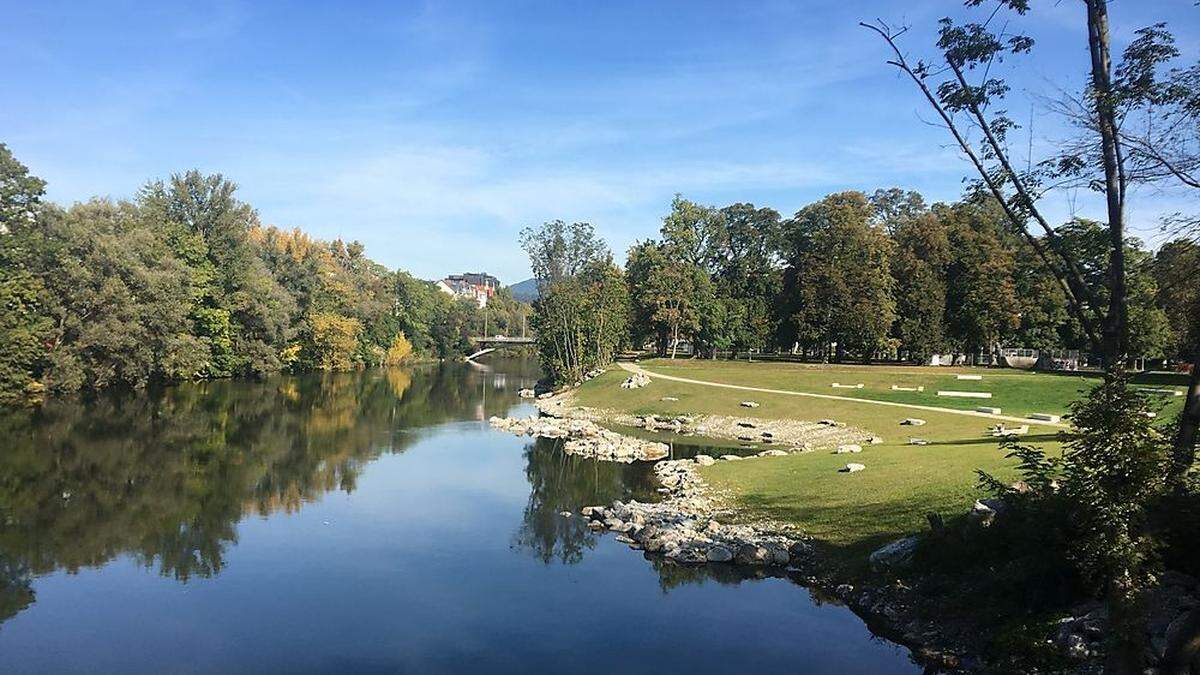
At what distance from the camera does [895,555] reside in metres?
17.8

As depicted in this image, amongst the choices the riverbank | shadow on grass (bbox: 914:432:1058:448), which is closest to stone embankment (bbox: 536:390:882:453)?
the riverbank

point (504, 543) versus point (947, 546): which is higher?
point (947, 546)

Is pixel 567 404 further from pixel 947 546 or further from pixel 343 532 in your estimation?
pixel 947 546

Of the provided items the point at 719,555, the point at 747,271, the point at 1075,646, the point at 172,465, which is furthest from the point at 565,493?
the point at 747,271

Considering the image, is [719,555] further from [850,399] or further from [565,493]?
[850,399]

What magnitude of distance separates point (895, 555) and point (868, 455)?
1157cm

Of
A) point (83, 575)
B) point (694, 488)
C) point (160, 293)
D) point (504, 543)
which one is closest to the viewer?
point (83, 575)

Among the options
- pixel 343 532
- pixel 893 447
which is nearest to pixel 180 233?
pixel 343 532

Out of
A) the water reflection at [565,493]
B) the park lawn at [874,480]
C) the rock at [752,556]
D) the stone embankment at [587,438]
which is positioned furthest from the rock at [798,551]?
the stone embankment at [587,438]

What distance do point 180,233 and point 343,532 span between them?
198 ft

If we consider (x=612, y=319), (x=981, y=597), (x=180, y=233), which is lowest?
(x=981, y=597)

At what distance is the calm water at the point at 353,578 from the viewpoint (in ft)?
49.3

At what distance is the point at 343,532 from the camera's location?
960 inches

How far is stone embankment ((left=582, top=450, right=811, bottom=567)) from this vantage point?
2031cm
